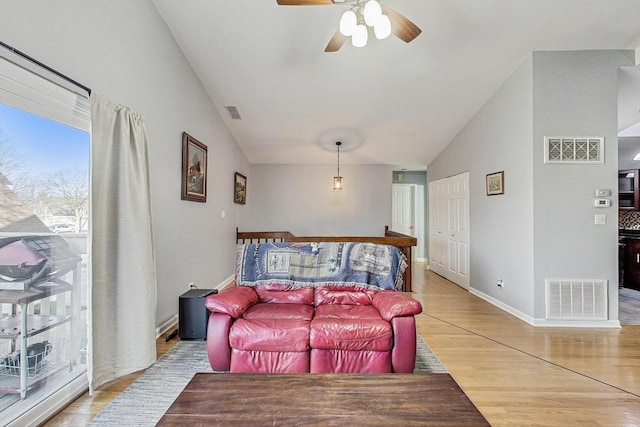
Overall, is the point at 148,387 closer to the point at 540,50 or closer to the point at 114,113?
the point at 114,113

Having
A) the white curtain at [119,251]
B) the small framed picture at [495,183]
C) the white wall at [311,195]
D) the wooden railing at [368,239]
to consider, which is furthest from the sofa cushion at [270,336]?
the white wall at [311,195]

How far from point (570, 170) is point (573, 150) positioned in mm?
229

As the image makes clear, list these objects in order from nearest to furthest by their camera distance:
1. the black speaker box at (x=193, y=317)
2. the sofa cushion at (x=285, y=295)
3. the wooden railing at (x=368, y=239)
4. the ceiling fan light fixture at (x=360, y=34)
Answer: the ceiling fan light fixture at (x=360, y=34) < the sofa cushion at (x=285, y=295) < the black speaker box at (x=193, y=317) < the wooden railing at (x=368, y=239)

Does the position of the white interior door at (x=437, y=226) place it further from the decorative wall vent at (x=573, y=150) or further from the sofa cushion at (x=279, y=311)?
the sofa cushion at (x=279, y=311)

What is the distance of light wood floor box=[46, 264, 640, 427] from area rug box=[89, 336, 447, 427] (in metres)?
0.09

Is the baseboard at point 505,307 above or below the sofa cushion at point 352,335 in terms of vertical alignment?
below

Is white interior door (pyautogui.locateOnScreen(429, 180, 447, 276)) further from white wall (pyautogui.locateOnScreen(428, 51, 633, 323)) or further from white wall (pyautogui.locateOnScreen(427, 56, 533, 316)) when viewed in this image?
white wall (pyautogui.locateOnScreen(428, 51, 633, 323))

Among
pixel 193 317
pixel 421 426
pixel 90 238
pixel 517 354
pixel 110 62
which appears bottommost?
pixel 517 354

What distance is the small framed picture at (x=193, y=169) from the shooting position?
335 centimetres

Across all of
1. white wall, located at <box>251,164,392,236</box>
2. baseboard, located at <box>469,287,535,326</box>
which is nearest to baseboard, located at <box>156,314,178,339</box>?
white wall, located at <box>251,164,392,236</box>

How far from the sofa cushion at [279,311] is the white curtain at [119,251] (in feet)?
2.68

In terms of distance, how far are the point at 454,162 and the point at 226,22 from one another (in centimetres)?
427

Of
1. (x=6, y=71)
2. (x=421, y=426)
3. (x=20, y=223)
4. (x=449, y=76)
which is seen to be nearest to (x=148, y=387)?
(x=20, y=223)

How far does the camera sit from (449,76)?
11.9 ft
